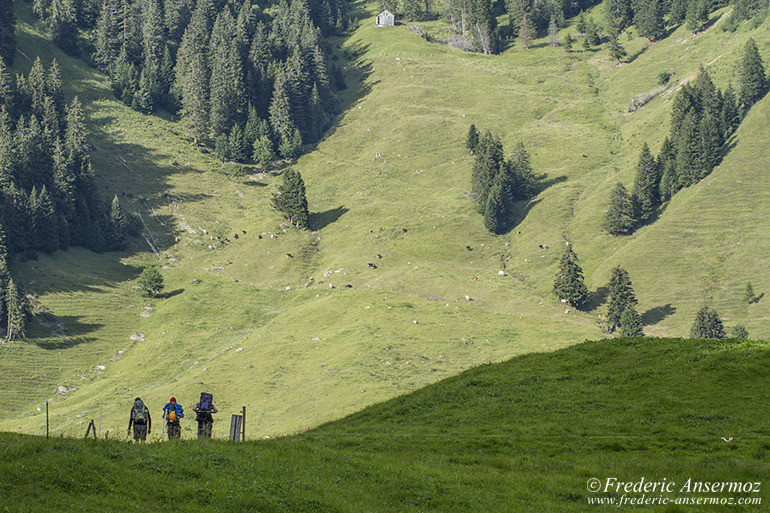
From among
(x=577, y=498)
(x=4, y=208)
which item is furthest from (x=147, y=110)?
(x=577, y=498)

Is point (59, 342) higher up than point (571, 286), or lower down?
lower down

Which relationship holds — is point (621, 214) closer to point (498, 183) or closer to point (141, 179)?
point (498, 183)

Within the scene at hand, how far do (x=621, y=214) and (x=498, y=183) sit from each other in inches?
991

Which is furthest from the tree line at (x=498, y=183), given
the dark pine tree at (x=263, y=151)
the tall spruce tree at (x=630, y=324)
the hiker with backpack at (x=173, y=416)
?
the hiker with backpack at (x=173, y=416)

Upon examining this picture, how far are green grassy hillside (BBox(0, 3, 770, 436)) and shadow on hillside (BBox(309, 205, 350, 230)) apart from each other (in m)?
0.55

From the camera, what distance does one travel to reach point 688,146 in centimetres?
12656

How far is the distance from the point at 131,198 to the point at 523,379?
378 feet

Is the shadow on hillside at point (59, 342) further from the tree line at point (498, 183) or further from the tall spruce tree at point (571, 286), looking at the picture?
the tree line at point (498, 183)

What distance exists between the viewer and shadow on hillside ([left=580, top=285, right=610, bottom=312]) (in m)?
101

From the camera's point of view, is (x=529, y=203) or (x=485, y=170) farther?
(x=529, y=203)

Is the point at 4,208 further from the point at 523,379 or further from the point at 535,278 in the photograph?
the point at 523,379

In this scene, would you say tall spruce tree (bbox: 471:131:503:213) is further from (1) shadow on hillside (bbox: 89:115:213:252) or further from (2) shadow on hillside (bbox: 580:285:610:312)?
(1) shadow on hillside (bbox: 89:115:213:252)

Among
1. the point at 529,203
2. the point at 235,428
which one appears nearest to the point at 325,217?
the point at 529,203

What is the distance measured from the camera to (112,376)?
84.4 metres
